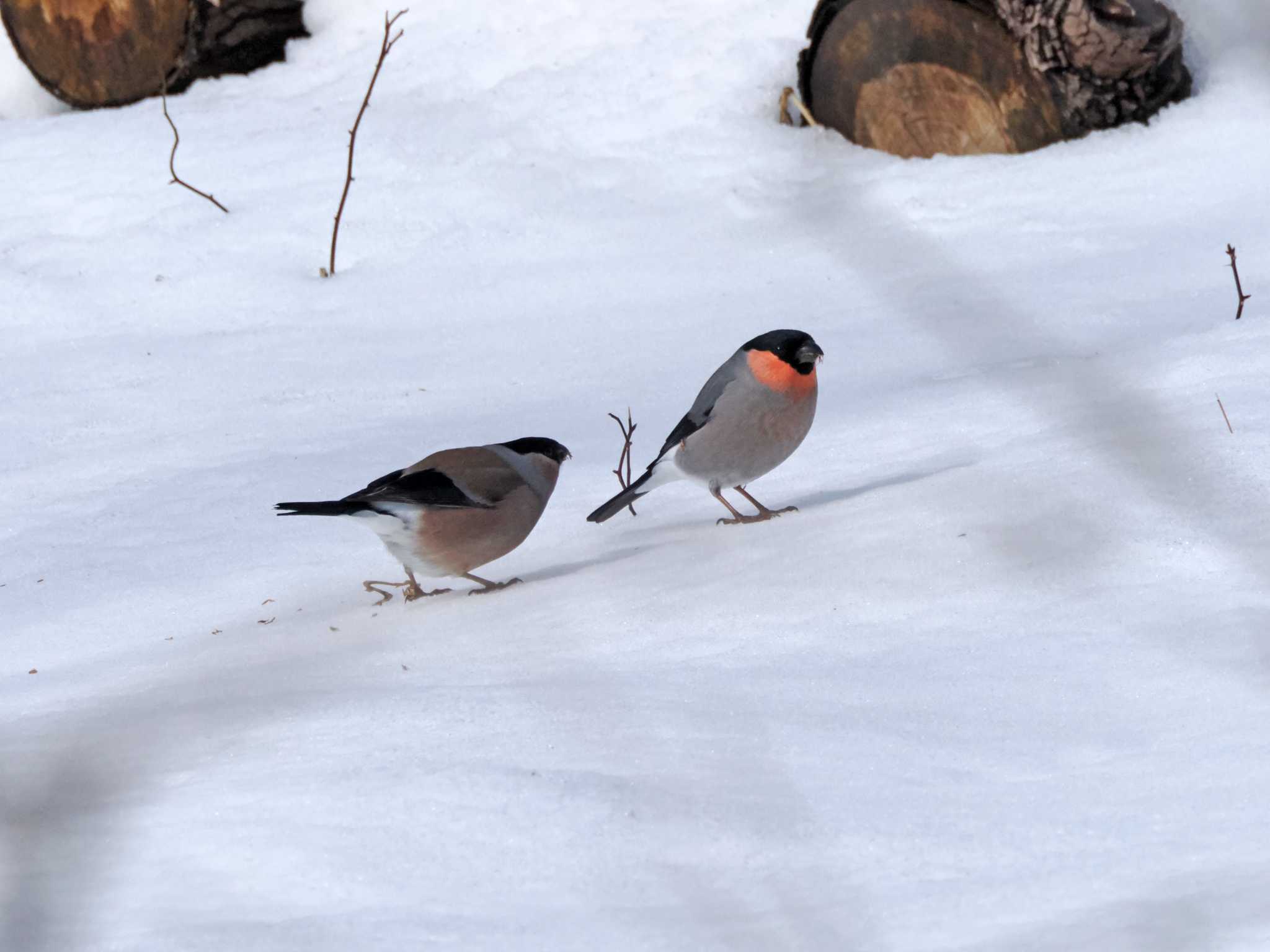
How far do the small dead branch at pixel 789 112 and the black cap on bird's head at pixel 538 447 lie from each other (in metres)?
3.69

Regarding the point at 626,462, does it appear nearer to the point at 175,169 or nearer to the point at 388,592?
the point at 388,592

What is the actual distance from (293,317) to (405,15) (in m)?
2.79

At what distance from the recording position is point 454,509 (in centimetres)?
369

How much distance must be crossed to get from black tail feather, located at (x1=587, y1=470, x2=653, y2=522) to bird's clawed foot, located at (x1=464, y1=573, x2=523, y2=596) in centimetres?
35

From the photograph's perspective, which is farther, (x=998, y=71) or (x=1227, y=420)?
(x=998, y=71)

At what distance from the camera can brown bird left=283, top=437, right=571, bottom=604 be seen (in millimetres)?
3656

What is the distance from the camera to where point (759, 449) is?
4.02 m

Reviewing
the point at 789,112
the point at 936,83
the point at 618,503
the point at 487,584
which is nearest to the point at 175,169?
the point at 789,112

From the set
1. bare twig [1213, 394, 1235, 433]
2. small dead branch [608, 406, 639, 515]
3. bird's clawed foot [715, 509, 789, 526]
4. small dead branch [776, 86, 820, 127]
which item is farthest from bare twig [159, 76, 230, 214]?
bare twig [1213, 394, 1235, 433]

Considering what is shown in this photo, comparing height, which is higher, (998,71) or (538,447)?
(998,71)

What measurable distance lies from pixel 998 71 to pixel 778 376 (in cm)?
340

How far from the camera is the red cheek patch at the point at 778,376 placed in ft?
13.2

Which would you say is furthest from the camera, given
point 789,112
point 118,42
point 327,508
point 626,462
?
point 118,42

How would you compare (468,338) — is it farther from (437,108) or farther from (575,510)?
(437,108)
